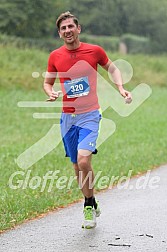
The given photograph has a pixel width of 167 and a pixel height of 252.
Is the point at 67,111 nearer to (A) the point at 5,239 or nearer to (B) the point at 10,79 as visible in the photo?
(A) the point at 5,239

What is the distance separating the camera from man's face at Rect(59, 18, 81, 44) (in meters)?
7.41

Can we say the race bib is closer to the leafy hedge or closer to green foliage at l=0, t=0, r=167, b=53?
the leafy hedge

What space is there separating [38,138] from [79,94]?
398 inches

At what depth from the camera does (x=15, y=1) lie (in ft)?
143

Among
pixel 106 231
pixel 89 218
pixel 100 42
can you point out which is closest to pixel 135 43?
pixel 100 42

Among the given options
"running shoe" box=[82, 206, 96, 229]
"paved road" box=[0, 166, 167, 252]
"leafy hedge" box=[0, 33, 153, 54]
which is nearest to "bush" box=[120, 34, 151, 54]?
"leafy hedge" box=[0, 33, 153, 54]

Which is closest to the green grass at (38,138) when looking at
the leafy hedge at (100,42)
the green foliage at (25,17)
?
the leafy hedge at (100,42)

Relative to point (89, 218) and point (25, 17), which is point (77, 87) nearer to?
point (89, 218)

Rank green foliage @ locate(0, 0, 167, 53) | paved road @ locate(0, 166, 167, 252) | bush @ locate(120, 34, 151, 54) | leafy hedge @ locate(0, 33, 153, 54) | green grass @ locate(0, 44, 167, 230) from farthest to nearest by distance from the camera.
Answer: bush @ locate(120, 34, 151, 54) < green foliage @ locate(0, 0, 167, 53) < leafy hedge @ locate(0, 33, 153, 54) < green grass @ locate(0, 44, 167, 230) < paved road @ locate(0, 166, 167, 252)

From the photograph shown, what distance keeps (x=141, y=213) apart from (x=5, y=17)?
119 ft

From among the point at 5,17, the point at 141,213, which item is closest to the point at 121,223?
the point at 141,213

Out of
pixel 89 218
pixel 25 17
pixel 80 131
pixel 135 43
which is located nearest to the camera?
pixel 89 218

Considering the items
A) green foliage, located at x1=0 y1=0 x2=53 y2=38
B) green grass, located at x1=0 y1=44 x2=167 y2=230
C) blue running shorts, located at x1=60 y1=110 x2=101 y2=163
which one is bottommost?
green grass, located at x1=0 y1=44 x2=167 y2=230

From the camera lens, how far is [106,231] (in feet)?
23.5
